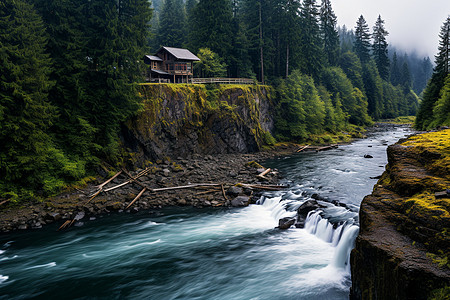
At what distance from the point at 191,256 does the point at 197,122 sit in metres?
23.5

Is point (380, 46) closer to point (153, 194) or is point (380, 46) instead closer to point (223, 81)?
point (223, 81)

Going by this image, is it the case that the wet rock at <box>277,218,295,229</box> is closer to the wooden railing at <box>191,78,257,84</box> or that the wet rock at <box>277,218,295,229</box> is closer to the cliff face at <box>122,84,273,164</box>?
the cliff face at <box>122,84,273,164</box>

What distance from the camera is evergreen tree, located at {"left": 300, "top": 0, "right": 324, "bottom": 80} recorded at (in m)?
59.3

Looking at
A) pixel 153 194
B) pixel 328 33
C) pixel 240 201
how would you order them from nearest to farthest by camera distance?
pixel 240 201 < pixel 153 194 < pixel 328 33

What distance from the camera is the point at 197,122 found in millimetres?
36094

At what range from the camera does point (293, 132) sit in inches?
1874

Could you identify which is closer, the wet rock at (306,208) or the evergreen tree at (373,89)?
the wet rock at (306,208)

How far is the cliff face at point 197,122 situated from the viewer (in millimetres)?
29828

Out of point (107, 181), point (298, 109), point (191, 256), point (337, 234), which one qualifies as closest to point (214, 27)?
point (298, 109)

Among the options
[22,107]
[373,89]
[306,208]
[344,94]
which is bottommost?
[306,208]

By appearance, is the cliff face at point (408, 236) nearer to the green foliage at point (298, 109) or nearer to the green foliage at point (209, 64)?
the green foliage at point (298, 109)

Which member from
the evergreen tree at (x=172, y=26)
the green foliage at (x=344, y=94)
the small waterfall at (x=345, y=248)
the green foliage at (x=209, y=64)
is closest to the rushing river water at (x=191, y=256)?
the small waterfall at (x=345, y=248)

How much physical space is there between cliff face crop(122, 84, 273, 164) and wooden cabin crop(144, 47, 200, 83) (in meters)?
6.91

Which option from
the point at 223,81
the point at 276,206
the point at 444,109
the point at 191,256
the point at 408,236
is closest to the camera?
the point at 408,236
